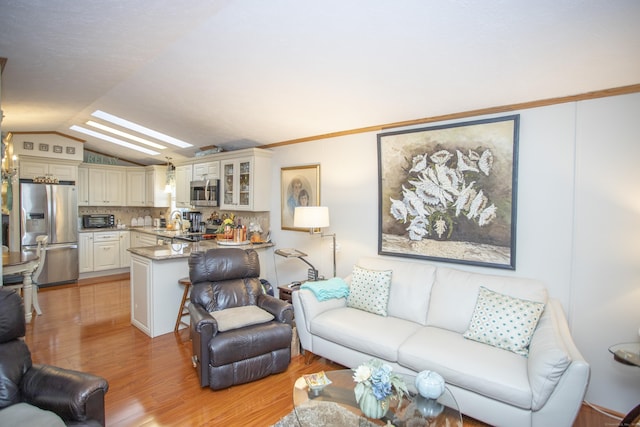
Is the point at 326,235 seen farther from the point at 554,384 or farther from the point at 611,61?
the point at 611,61

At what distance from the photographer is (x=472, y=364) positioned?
7.17 ft

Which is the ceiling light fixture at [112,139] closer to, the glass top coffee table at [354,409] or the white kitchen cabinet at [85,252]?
the white kitchen cabinet at [85,252]

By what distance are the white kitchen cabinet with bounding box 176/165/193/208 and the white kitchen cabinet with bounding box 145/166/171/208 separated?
108 centimetres

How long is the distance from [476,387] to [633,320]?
1.29 metres

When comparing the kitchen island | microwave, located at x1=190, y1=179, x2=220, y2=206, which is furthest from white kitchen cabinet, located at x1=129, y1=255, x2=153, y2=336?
microwave, located at x1=190, y1=179, x2=220, y2=206

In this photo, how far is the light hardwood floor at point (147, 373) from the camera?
2.31m

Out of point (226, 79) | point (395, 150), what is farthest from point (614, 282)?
point (226, 79)

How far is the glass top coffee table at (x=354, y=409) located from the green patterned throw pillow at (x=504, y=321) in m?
0.78

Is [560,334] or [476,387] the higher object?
[560,334]

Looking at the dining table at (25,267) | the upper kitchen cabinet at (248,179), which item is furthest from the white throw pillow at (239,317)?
the upper kitchen cabinet at (248,179)

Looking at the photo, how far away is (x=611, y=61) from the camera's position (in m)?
2.07

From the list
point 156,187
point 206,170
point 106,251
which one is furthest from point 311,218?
point 106,251

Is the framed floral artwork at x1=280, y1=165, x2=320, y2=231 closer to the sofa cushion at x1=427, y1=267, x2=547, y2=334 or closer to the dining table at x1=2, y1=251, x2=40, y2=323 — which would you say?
the sofa cushion at x1=427, y1=267, x2=547, y2=334

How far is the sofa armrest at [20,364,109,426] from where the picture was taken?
5.23ft
